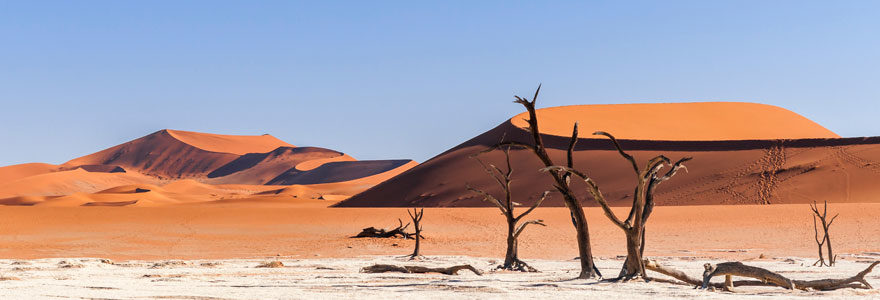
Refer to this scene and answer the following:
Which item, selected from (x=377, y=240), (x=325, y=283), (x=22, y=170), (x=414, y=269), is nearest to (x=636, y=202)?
(x=414, y=269)

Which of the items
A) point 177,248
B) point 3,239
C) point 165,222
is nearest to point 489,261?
point 177,248

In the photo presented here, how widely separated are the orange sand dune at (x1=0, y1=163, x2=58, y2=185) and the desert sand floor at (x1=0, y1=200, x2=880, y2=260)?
309 ft

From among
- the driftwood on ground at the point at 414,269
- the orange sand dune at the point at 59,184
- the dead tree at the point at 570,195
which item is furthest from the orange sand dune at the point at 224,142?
the dead tree at the point at 570,195

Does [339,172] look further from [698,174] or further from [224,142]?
[698,174]

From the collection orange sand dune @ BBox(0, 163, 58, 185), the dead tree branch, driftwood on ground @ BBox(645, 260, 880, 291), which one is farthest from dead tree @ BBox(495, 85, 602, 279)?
orange sand dune @ BBox(0, 163, 58, 185)

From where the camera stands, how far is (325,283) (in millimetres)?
14492

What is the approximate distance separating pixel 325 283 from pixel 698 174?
153 feet

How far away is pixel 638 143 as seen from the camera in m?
66.4

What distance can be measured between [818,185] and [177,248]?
36.7 metres

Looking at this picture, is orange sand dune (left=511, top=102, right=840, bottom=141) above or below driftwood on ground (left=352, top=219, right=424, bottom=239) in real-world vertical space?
above

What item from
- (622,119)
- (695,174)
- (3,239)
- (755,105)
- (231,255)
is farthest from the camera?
(755,105)

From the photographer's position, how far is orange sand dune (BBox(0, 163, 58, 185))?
128 metres

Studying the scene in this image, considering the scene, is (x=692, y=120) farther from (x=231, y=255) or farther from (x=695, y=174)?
(x=231, y=255)

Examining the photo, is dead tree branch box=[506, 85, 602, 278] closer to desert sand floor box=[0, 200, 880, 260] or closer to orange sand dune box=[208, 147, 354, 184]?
desert sand floor box=[0, 200, 880, 260]
